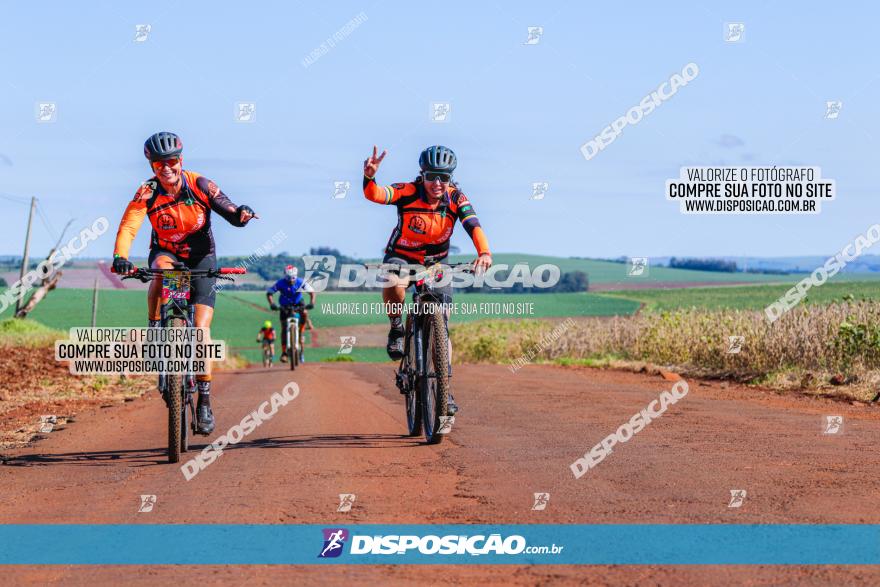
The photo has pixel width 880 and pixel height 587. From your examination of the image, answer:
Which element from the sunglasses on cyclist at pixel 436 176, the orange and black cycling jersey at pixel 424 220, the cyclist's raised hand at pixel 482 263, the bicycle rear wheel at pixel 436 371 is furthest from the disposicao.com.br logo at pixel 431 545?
the sunglasses on cyclist at pixel 436 176

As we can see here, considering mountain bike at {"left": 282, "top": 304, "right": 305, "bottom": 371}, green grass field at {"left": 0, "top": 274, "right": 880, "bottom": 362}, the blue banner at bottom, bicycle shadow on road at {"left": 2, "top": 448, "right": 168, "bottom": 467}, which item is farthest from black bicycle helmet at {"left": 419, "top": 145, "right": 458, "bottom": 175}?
green grass field at {"left": 0, "top": 274, "right": 880, "bottom": 362}

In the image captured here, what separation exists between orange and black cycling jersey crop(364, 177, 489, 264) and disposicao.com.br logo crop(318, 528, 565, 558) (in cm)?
470

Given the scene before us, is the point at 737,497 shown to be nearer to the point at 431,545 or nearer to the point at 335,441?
the point at 431,545

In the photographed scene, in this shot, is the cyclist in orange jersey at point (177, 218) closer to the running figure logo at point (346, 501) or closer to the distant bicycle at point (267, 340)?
the running figure logo at point (346, 501)

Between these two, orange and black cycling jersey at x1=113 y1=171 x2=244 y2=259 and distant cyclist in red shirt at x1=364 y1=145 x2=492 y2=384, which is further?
distant cyclist in red shirt at x1=364 y1=145 x2=492 y2=384

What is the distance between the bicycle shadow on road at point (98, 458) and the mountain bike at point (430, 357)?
2.46m

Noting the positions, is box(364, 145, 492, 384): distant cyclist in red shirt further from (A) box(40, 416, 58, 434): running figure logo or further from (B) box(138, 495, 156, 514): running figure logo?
(A) box(40, 416, 58, 434): running figure logo

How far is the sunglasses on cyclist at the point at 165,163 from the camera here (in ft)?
31.0

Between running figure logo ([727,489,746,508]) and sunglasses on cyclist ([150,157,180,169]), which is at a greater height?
sunglasses on cyclist ([150,157,180,169])

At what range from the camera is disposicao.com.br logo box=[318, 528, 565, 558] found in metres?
5.80

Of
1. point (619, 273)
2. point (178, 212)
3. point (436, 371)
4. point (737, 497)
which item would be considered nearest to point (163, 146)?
point (178, 212)

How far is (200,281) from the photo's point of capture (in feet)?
31.9

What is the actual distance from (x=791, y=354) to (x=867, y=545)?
49.6 ft

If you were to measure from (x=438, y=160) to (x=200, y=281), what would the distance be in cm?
253
